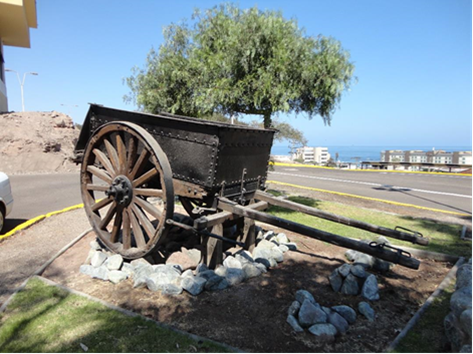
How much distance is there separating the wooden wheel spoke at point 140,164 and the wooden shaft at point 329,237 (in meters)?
1.21

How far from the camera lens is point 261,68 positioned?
7.91 metres

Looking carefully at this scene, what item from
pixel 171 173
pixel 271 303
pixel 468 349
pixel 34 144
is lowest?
pixel 271 303

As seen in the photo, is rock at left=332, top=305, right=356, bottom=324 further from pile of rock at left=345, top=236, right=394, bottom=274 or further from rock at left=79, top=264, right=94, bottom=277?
rock at left=79, top=264, right=94, bottom=277

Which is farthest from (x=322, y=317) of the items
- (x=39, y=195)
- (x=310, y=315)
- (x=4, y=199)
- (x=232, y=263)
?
(x=39, y=195)

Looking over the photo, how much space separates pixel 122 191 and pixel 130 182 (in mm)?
174

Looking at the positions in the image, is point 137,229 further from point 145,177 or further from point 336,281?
point 336,281

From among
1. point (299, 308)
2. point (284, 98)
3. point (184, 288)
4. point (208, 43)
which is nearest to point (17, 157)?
point (208, 43)

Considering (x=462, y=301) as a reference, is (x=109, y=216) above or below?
above

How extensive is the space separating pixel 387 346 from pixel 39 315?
146 inches

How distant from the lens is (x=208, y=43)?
8.93m

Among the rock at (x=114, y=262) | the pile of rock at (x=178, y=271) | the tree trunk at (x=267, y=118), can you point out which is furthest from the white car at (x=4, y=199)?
the tree trunk at (x=267, y=118)

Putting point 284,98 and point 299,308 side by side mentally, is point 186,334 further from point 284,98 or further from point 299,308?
point 284,98

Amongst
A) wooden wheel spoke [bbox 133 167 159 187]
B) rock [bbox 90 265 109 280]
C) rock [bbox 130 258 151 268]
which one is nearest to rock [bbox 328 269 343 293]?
rock [bbox 130 258 151 268]

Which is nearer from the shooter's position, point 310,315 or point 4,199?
point 310,315
